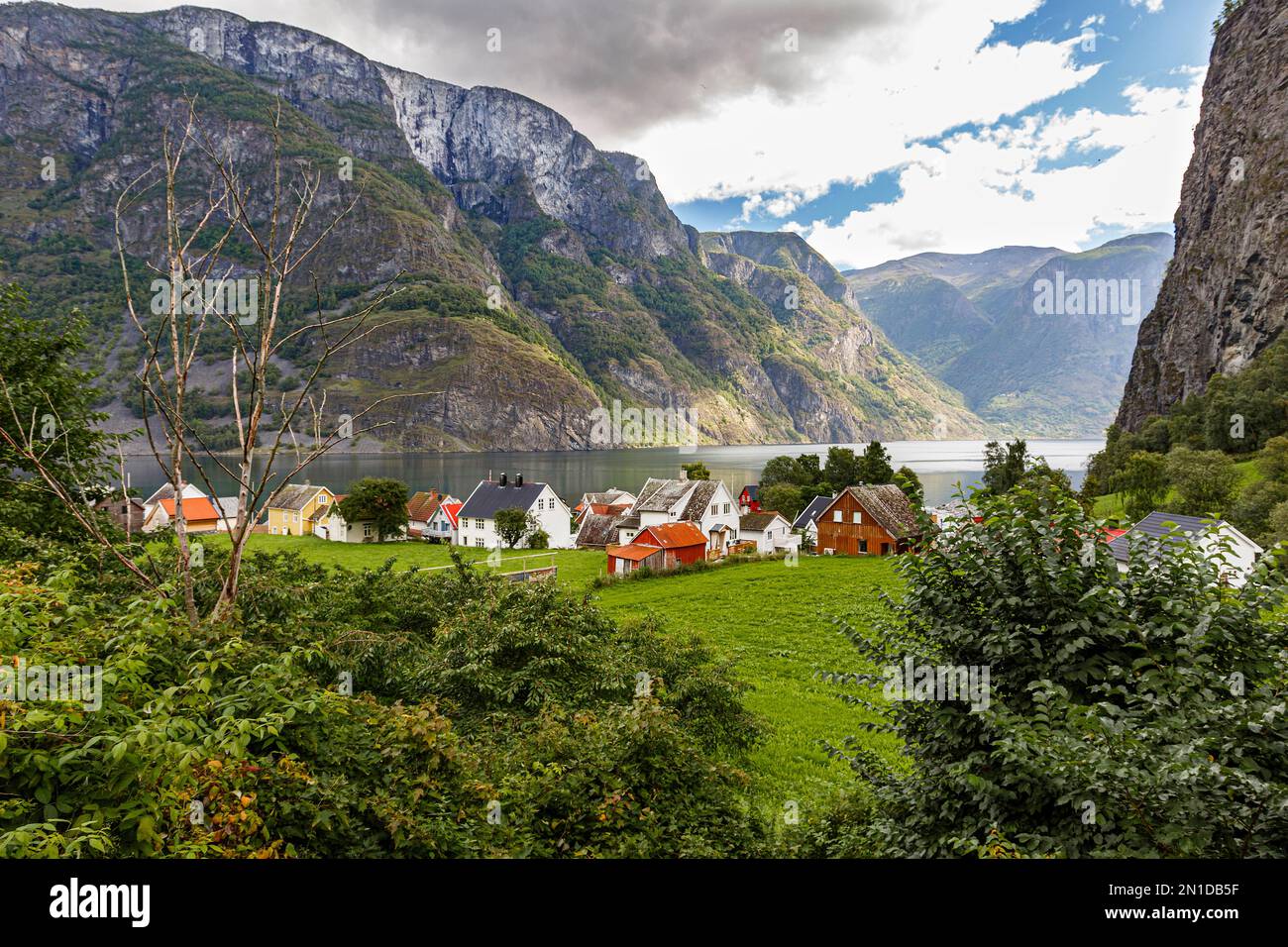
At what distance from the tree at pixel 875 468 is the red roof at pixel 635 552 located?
38833mm

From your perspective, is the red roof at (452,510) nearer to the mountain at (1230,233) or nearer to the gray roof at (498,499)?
the gray roof at (498,499)

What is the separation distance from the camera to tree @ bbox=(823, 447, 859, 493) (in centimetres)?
7719

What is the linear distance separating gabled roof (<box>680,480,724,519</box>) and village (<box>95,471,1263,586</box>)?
0.10m

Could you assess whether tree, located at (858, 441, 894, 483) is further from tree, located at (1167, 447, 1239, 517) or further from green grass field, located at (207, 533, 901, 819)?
tree, located at (1167, 447, 1239, 517)

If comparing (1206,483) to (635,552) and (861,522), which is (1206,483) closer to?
(861,522)

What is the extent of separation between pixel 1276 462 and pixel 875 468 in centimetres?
3433

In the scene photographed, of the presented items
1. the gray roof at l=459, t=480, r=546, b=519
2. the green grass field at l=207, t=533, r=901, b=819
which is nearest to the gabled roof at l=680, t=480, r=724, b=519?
the green grass field at l=207, t=533, r=901, b=819

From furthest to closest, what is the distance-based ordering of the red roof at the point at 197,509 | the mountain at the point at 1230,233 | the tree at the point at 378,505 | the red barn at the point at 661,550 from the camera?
the mountain at the point at 1230,233 < the red roof at the point at 197,509 < the tree at the point at 378,505 < the red barn at the point at 661,550

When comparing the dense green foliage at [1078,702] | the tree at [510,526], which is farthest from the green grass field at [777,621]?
the tree at [510,526]

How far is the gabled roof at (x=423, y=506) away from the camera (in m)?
77.1

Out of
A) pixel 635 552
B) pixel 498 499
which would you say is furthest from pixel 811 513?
pixel 498 499

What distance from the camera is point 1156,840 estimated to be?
3857 millimetres
